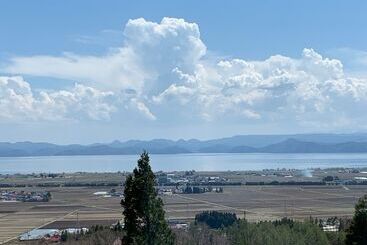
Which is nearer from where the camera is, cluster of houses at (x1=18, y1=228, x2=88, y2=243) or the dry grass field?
cluster of houses at (x1=18, y1=228, x2=88, y2=243)

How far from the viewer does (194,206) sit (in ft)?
302

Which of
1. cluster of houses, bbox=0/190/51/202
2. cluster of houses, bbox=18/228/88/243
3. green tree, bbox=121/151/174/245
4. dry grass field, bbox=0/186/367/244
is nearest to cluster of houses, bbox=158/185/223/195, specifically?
dry grass field, bbox=0/186/367/244

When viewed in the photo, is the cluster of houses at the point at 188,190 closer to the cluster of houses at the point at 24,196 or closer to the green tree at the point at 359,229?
the cluster of houses at the point at 24,196

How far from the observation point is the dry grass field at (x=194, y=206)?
7538 cm

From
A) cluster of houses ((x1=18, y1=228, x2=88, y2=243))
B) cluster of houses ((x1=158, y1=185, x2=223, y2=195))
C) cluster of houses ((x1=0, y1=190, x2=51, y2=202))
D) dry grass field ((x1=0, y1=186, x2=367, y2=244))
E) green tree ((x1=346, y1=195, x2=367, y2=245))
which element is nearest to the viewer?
green tree ((x1=346, y1=195, x2=367, y2=245))

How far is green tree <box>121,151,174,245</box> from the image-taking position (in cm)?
1869

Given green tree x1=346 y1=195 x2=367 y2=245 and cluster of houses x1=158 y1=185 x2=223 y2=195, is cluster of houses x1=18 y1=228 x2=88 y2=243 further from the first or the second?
cluster of houses x1=158 y1=185 x2=223 y2=195

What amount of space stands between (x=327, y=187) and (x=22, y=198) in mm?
57723

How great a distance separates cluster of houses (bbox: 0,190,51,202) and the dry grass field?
2042 mm

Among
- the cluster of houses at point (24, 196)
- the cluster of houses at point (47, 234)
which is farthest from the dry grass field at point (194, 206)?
the cluster of houses at point (24, 196)

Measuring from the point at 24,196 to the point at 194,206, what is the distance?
35402 millimetres

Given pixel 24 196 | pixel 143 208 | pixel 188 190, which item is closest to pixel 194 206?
pixel 188 190

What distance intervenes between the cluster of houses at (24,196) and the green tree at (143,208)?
90819mm

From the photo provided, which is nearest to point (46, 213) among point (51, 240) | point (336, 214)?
point (51, 240)
